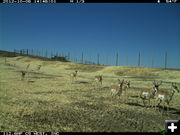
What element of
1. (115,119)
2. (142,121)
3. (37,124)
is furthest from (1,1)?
(142,121)

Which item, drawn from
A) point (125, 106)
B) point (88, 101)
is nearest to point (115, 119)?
point (125, 106)

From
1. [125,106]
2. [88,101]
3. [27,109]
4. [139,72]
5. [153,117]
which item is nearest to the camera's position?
[153,117]

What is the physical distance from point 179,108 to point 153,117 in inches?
148

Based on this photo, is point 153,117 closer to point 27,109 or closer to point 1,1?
point 27,109

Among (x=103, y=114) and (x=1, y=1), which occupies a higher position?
(x=1, y=1)

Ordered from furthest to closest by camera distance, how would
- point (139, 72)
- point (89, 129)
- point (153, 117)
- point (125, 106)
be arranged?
point (139, 72)
point (125, 106)
point (153, 117)
point (89, 129)

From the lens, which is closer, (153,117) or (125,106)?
(153,117)

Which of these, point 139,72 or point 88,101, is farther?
point 139,72

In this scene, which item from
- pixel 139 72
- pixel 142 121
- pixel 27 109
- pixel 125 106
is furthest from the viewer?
pixel 139 72

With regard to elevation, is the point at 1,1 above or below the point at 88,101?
above

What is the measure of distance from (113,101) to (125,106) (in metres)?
1.83

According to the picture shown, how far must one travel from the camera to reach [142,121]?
1338 centimetres

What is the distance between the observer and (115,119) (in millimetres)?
13461

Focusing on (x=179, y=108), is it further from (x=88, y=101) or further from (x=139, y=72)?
(x=139, y=72)
